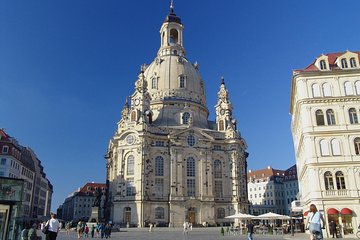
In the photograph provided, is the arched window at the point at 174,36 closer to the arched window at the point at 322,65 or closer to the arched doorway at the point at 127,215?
the arched doorway at the point at 127,215

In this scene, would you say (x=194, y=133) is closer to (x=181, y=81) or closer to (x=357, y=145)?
(x=181, y=81)

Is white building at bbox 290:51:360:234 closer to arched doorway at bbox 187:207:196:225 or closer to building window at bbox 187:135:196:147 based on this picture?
arched doorway at bbox 187:207:196:225

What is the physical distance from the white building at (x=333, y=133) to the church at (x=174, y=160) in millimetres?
37870

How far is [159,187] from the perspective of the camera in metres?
70.4

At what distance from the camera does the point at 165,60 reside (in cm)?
8794

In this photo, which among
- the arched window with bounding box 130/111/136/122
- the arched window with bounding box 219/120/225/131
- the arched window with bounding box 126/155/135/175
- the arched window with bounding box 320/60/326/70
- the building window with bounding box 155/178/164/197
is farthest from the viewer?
the arched window with bounding box 219/120/225/131

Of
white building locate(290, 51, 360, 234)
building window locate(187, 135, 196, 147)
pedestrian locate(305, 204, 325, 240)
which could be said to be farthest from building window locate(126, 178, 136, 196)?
pedestrian locate(305, 204, 325, 240)

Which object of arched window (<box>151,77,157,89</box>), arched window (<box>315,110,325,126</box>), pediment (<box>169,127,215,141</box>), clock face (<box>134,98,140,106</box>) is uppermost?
arched window (<box>151,77,157,89</box>)

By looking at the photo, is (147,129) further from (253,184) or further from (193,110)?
(253,184)

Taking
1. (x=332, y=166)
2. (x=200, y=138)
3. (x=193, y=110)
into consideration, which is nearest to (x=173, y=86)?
(x=193, y=110)

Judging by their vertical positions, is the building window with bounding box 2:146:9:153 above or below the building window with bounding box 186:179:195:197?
above

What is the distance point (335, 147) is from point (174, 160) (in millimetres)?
41463

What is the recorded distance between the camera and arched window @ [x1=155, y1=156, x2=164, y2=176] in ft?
233

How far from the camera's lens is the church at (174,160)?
6844cm
